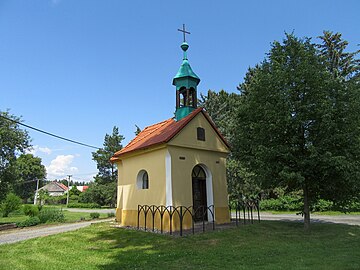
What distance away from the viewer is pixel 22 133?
72.9ft

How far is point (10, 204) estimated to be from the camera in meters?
28.8

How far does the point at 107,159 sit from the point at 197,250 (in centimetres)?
4868

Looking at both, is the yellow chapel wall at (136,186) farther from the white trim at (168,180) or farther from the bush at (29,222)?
the bush at (29,222)

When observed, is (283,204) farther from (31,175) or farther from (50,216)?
(31,175)

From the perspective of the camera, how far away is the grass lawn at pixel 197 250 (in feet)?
22.4

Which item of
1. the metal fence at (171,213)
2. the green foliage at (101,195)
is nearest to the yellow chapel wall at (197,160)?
the metal fence at (171,213)

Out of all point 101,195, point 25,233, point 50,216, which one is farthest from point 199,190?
point 101,195

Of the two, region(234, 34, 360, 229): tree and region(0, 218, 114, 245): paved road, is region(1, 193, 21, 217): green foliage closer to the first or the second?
region(0, 218, 114, 245): paved road

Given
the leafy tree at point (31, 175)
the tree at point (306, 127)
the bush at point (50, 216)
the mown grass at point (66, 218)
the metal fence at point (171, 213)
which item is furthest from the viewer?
the leafy tree at point (31, 175)

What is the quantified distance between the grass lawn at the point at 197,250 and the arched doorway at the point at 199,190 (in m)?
2.80

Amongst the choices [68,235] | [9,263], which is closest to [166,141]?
[68,235]

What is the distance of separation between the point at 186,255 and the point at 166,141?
18.5 feet

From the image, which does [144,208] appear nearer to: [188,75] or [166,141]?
[166,141]

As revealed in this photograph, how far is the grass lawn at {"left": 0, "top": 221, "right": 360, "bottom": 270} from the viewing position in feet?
22.4
